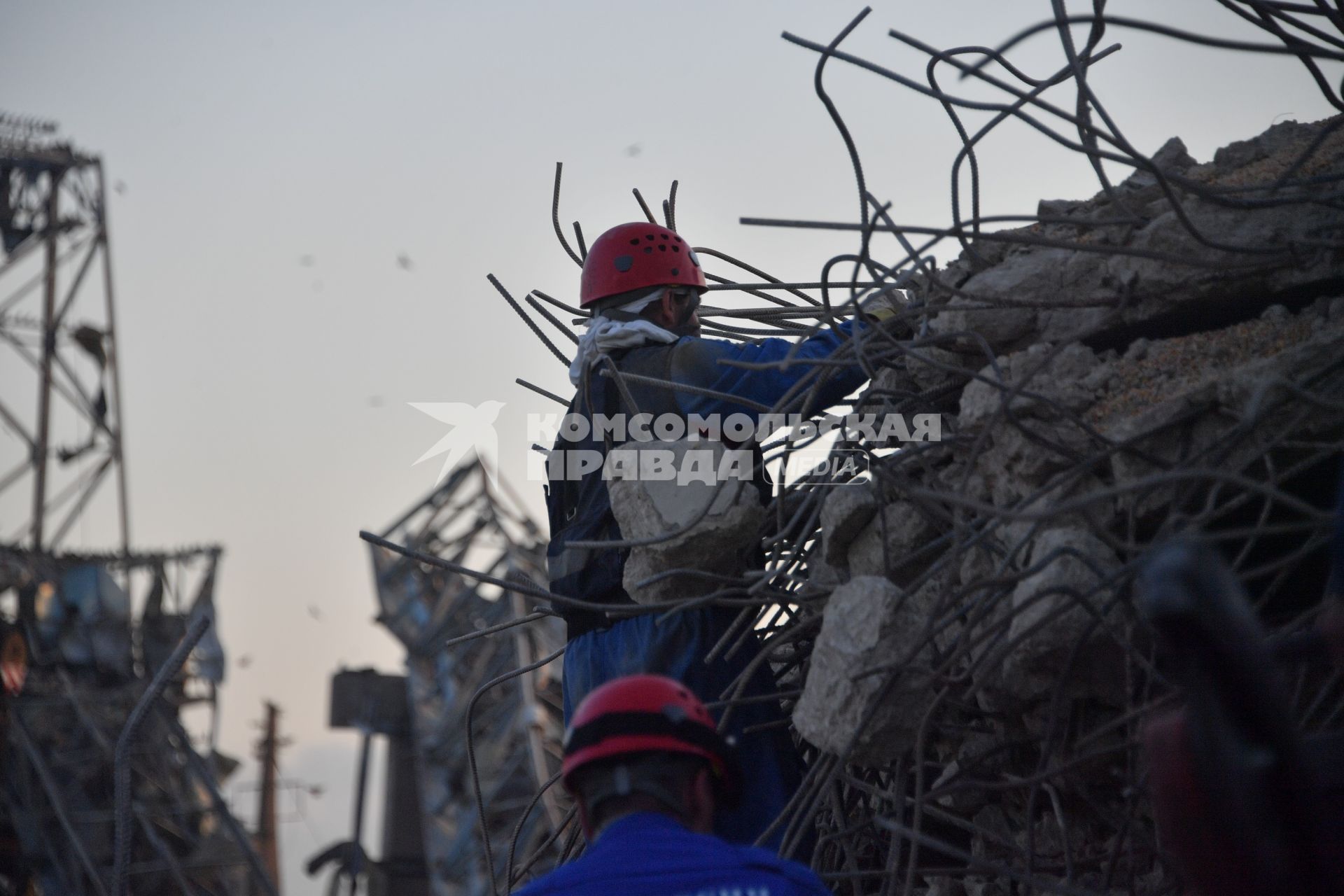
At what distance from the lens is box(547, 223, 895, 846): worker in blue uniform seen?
3.67 m

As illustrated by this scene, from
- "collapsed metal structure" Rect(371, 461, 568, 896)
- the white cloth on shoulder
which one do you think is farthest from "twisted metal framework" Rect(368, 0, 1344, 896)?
"collapsed metal structure" Rect(371, 461, 568, 896)

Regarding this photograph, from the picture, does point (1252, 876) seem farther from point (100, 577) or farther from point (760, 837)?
point (100, 577)

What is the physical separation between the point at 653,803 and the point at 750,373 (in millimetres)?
1716

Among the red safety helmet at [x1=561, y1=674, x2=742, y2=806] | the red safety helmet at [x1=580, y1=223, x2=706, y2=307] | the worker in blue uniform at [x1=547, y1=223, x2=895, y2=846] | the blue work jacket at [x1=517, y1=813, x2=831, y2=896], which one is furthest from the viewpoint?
the red safety helmet at [x1=580, y1=223, x2=706, y2=307]

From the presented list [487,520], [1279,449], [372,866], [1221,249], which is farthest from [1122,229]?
[372,866]

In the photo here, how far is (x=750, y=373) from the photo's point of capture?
12.4ft

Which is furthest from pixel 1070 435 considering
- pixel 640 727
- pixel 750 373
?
pixel 640 727

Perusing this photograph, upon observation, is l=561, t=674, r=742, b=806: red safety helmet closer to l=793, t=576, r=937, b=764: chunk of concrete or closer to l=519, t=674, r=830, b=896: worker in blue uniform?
l=519, t=674, r=830, b=896: worker in blue uniform

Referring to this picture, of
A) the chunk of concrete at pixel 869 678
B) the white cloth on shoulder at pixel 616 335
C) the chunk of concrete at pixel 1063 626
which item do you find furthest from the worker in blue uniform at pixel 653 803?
the white cloth on shoulder at pixel 616 335

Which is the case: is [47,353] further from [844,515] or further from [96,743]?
[844,515]

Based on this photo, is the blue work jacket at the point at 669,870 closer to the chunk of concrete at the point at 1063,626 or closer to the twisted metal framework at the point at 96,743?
the chunk of concrete at the point at 1063,626

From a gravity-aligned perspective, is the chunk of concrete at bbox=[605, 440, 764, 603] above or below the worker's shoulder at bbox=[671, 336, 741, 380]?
below

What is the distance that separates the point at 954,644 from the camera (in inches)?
116

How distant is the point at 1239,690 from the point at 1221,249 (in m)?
1.73
